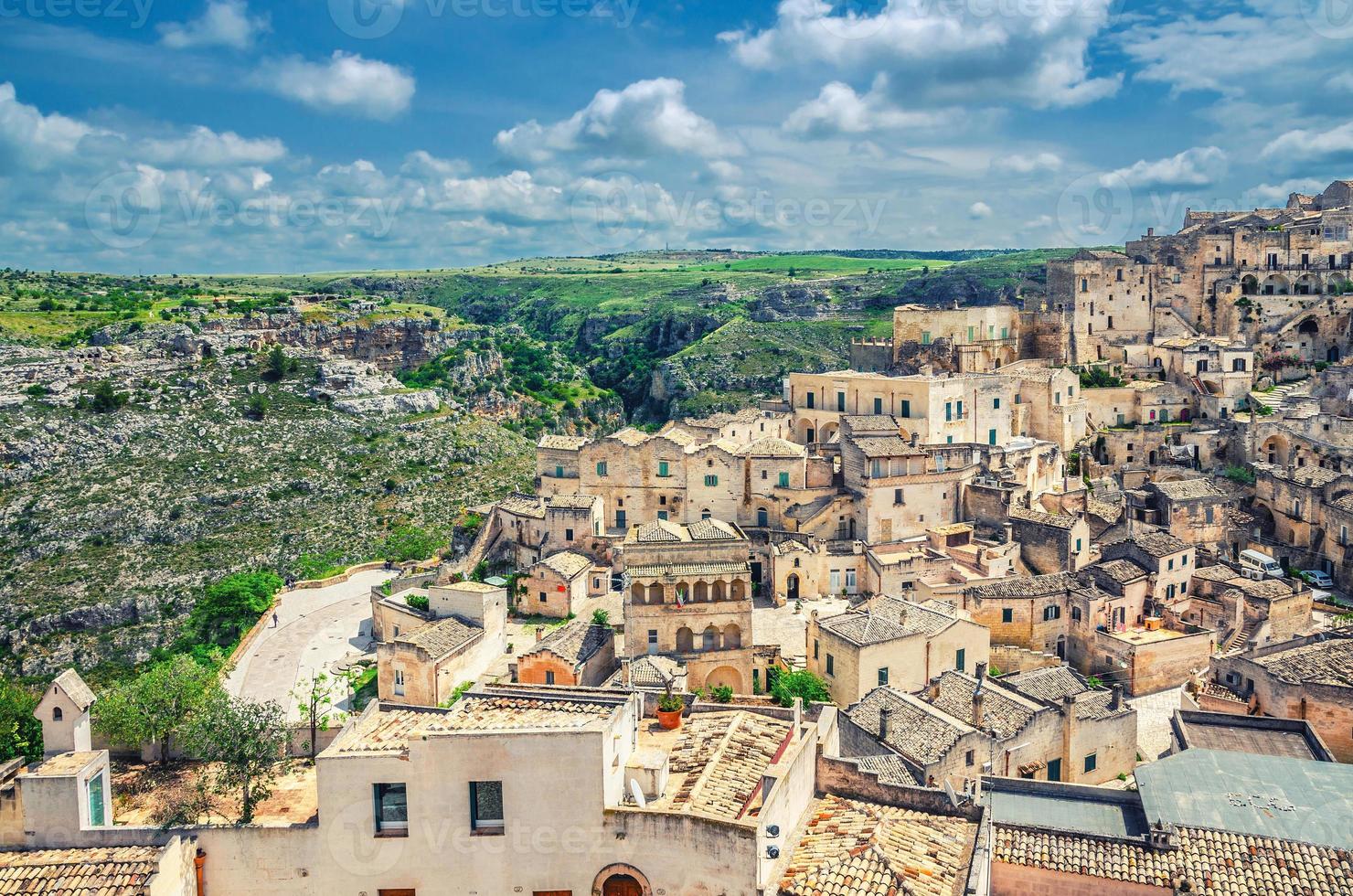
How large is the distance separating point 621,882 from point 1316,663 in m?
26.5

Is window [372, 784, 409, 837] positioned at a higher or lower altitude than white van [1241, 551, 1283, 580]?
higher

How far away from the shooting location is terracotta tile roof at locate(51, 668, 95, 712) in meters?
19.9

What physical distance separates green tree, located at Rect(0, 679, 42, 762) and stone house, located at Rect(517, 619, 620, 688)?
48.2 feet

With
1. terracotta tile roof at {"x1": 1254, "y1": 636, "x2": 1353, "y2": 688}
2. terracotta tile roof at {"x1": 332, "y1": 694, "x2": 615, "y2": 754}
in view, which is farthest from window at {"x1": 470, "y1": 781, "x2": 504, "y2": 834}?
terracotta tile roof at {"x1": 1254, "y1": 636, "x2": 1353, "y2": 688}

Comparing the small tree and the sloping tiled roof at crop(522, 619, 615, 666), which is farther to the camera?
the sloping tiled roof at crop(522, 619, 615, 666)

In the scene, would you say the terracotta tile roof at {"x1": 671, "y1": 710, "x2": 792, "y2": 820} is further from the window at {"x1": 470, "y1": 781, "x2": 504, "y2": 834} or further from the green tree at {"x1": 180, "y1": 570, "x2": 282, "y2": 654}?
the green tree at {"x1": 180, "y1": 570, "x2": 282, "y2": 654}

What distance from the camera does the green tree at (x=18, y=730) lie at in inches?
981

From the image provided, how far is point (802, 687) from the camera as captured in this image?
3353 centimetres

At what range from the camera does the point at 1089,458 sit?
56.8m

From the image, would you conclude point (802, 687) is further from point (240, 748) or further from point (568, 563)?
point (240, 748)

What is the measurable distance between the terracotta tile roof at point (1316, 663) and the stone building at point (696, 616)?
17.2 m

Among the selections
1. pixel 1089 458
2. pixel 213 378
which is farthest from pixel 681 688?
pixel 213 378

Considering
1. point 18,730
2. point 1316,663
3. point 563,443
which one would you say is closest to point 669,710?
point 18,730

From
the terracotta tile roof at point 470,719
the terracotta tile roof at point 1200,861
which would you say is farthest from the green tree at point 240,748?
the terracotta tile roof at point 1200,861
